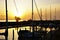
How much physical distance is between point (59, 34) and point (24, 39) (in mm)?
7351

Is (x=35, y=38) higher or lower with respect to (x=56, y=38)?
lower

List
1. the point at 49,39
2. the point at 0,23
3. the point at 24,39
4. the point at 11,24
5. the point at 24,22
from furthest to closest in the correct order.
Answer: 1. the point at 24,22
2. the point at 11,24
3. the point at 0,23
4. the point at 24,39
5. the point at 49,39

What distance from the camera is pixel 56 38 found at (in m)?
9.88

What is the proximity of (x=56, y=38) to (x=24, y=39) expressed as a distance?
7.39 metres

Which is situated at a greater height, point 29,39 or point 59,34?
point 59,34

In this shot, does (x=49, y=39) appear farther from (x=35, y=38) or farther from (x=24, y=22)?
(x=24, y=22)

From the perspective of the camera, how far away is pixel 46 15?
136 feet

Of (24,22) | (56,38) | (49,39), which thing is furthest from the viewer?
(24,22)

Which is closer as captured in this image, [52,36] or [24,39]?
[52,36]

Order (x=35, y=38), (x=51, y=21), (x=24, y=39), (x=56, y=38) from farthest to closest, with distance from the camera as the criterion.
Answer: (x=51, y=21) → (x=24, y=39) → (x=35, y=38) → (x=56, y=38)

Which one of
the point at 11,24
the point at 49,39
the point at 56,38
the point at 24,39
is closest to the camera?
the point at 56,38

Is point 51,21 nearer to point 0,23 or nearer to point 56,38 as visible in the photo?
point 0,23

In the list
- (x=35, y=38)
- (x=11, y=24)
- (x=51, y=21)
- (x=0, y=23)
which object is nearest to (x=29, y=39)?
(x=35, y=38)

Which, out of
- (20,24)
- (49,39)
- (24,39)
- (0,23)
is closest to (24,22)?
(20,24)
